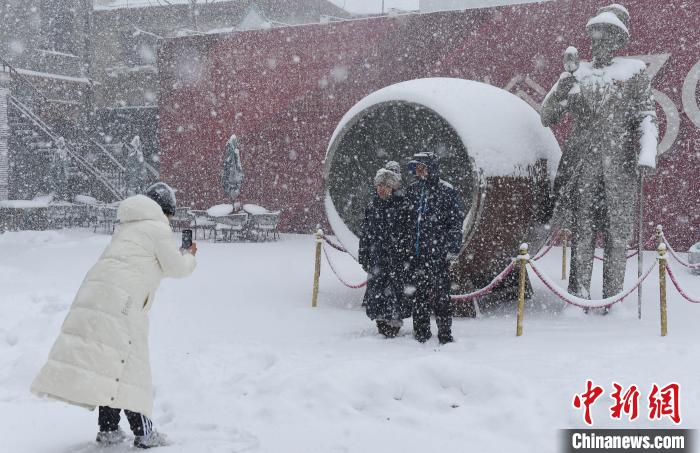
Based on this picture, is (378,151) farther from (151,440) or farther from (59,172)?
(59,172)

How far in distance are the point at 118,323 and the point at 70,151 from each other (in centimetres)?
1695

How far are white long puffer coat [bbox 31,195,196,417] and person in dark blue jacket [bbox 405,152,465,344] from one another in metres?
2.40

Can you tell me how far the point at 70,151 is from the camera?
61.5 feet

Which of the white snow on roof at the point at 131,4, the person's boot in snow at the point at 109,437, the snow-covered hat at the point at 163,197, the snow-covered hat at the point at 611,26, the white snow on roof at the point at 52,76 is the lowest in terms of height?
the person's boot in snow at the point at 109,437

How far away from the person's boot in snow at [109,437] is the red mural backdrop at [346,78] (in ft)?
31.9

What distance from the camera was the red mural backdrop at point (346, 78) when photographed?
12.2m

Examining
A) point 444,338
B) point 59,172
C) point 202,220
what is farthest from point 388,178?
point 59,172

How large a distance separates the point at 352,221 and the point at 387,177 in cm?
208

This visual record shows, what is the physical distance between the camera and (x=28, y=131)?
18.6 metres

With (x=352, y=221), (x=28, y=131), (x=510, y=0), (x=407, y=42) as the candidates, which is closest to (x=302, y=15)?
(x=510, y=0)

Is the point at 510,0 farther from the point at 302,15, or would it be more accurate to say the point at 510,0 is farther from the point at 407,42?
the point at 407,42

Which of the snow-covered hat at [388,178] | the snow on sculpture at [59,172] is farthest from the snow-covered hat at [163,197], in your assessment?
the snow on sculpture at [59,172]

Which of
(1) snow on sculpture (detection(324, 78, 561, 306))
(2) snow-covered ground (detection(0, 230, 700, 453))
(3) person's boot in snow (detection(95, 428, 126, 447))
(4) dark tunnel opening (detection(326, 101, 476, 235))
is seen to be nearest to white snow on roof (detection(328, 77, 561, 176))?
(1) snow on sculpture (detection(324, 78, 561, 306))

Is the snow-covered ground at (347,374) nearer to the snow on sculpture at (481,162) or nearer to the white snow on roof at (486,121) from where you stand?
the snow on sculpture at (481,162)
